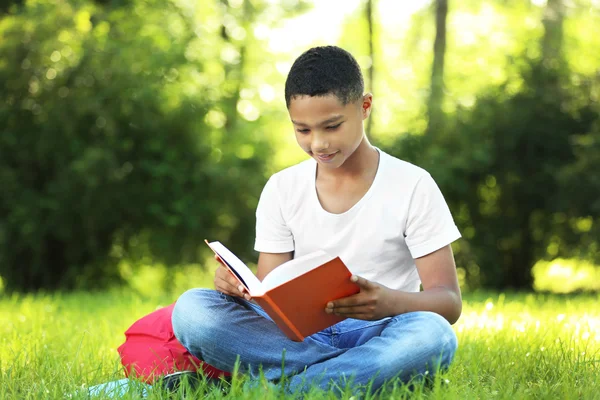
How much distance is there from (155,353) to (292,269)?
2.84 ft

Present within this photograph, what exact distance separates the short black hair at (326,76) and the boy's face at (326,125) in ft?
0.09

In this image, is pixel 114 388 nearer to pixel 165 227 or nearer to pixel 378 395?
pixel 378 395

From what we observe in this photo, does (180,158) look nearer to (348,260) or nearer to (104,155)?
(104,155)

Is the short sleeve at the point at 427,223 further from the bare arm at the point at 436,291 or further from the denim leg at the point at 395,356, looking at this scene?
the denim leg at the point at 395,356

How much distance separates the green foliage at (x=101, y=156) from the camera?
7746 mm

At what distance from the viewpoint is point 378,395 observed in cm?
257

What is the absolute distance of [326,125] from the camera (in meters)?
2.85

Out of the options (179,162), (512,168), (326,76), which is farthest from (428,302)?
(512,168)

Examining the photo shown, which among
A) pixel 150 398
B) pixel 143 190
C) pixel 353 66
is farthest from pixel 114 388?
pixel 143 190

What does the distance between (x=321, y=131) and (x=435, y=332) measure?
853 mm

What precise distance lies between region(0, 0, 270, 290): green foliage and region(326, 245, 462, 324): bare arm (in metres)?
5.29

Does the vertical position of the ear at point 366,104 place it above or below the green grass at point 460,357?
above

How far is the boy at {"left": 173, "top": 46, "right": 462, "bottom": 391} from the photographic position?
2605 mm

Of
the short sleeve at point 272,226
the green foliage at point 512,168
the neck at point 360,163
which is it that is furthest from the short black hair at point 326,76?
the green foliage at point 512,168
